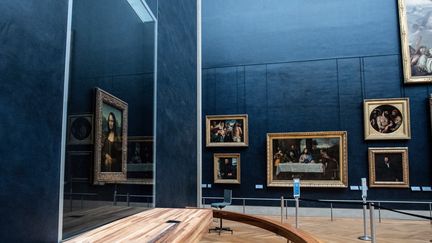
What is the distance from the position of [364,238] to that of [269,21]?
8.19m

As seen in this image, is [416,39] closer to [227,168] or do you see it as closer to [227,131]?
[227,131]

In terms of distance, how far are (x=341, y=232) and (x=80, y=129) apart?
8371mm

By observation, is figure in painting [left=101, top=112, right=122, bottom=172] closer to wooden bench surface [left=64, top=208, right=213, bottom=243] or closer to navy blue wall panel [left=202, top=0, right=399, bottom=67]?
wooden bench surface [left=64, top=208, right=213, bottom=243]

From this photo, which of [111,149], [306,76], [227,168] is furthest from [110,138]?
[306,76]

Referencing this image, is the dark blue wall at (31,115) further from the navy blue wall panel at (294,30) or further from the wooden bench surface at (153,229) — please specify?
the navy blue wall panel at (294,30)

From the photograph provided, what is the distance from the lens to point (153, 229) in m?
3.11

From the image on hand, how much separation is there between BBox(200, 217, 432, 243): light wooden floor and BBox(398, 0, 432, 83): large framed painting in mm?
4702

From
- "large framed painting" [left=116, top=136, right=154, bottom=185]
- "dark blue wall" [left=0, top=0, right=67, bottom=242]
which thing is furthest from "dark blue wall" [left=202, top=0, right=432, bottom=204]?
"dark blue wall" [left=0, top=0, right=67, bottom=242]

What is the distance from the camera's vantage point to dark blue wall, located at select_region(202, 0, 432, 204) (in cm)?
1184

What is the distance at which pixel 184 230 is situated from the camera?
3205 millimetres

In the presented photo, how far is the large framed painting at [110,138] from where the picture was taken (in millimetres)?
3217

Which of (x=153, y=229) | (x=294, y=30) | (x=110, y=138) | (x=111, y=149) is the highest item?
(x=294, y=30)

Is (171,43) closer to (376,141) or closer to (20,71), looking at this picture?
(20,71)

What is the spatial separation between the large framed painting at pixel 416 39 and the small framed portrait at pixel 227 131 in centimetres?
570
